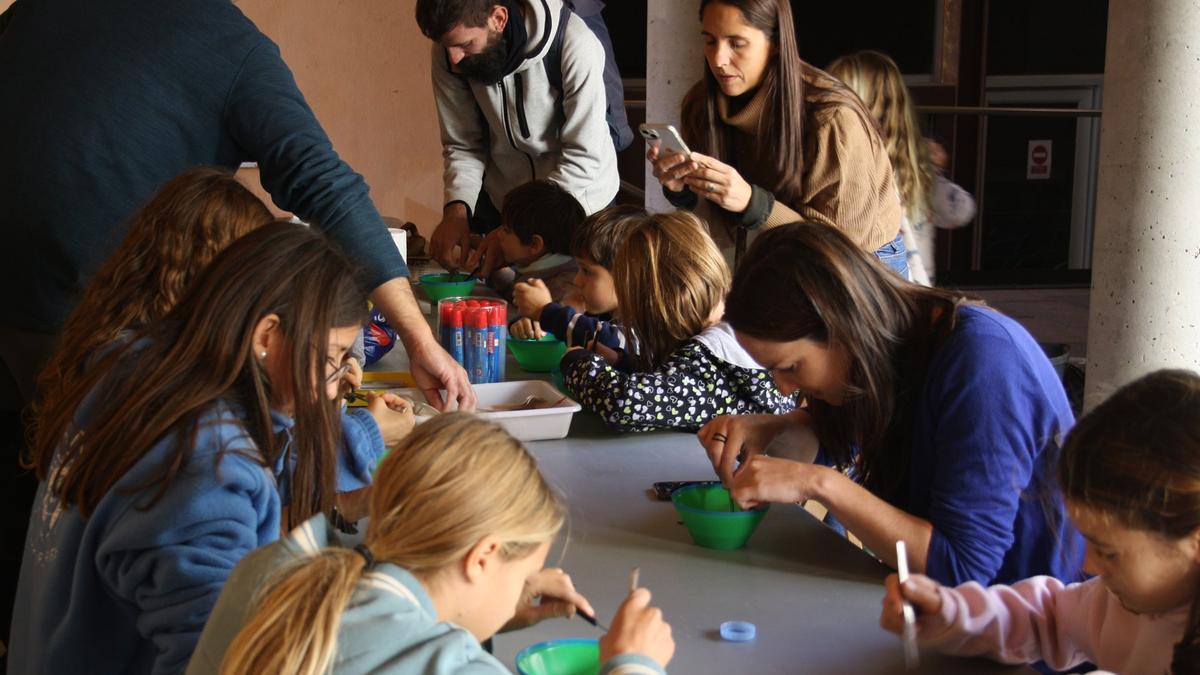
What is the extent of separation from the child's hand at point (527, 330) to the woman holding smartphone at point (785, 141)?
0.51 metres

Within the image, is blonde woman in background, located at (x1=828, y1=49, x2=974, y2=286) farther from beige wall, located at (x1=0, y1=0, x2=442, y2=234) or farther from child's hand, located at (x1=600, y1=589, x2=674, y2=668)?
beige wall, located at (x1=0, y1=0, x2=442, y2=234)

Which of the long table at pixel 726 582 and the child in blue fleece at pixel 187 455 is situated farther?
the long table at pixel 726 582

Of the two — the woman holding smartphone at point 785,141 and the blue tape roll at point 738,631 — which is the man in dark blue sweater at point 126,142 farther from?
the woman holding smartphone at point 785,141

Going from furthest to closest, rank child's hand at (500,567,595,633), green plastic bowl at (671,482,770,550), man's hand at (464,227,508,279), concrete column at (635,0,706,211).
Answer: concrete column at (635,0,706,211) < man's hand at (464,227,508,279) < green plastic bowl at (671,482,770,550) < child's hand at (500,567,595,633)

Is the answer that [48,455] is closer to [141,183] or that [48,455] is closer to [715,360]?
[141,183]

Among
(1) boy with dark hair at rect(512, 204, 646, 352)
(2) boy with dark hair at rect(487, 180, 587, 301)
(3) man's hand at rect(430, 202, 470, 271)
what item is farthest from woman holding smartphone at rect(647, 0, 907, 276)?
(3) man's hand at rect(430, 202, 470, 271)

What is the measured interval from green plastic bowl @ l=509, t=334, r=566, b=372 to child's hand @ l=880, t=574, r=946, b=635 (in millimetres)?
1653

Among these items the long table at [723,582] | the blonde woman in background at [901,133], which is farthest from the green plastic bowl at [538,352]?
the blonde woman in background at [901,133]

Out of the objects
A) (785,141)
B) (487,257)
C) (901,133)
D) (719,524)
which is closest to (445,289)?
(487,257)

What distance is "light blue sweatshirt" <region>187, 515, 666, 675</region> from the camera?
108 centimetres

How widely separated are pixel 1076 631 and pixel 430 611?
0.83 m

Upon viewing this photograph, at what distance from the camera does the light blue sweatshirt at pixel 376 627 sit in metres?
1.08

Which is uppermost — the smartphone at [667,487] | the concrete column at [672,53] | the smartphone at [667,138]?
the concrete column at [672,53]

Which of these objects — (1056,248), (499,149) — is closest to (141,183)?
(499,149)
